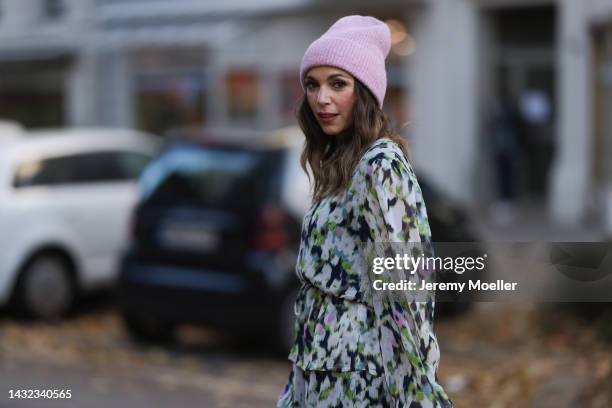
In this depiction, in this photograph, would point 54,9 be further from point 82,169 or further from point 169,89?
point 82,169

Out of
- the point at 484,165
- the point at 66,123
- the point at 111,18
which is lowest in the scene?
the point at 484,165

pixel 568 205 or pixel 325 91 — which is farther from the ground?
pixel 568 205

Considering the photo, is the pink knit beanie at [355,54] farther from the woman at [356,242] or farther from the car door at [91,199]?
the car door at [91,199]

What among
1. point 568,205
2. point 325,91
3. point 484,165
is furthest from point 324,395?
point 484,165

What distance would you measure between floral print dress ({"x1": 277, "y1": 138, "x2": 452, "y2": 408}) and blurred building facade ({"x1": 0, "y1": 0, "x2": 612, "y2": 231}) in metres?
10.6

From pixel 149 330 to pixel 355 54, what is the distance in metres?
6.27

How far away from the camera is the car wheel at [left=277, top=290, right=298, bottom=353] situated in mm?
7695

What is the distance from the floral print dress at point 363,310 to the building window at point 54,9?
2293 centimetres

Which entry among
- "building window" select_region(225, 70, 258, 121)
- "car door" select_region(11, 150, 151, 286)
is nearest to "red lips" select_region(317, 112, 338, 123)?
"car door" select_region(11, 150, 151, 286)

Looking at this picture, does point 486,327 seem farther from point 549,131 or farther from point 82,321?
point 549,131

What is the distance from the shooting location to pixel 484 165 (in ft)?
57.5

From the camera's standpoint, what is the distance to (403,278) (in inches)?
105

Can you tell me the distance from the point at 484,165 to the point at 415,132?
135cm

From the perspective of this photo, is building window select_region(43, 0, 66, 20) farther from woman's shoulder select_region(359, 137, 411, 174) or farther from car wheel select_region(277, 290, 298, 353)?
woman's shoulder select_region(359, 137, 411, 174)
